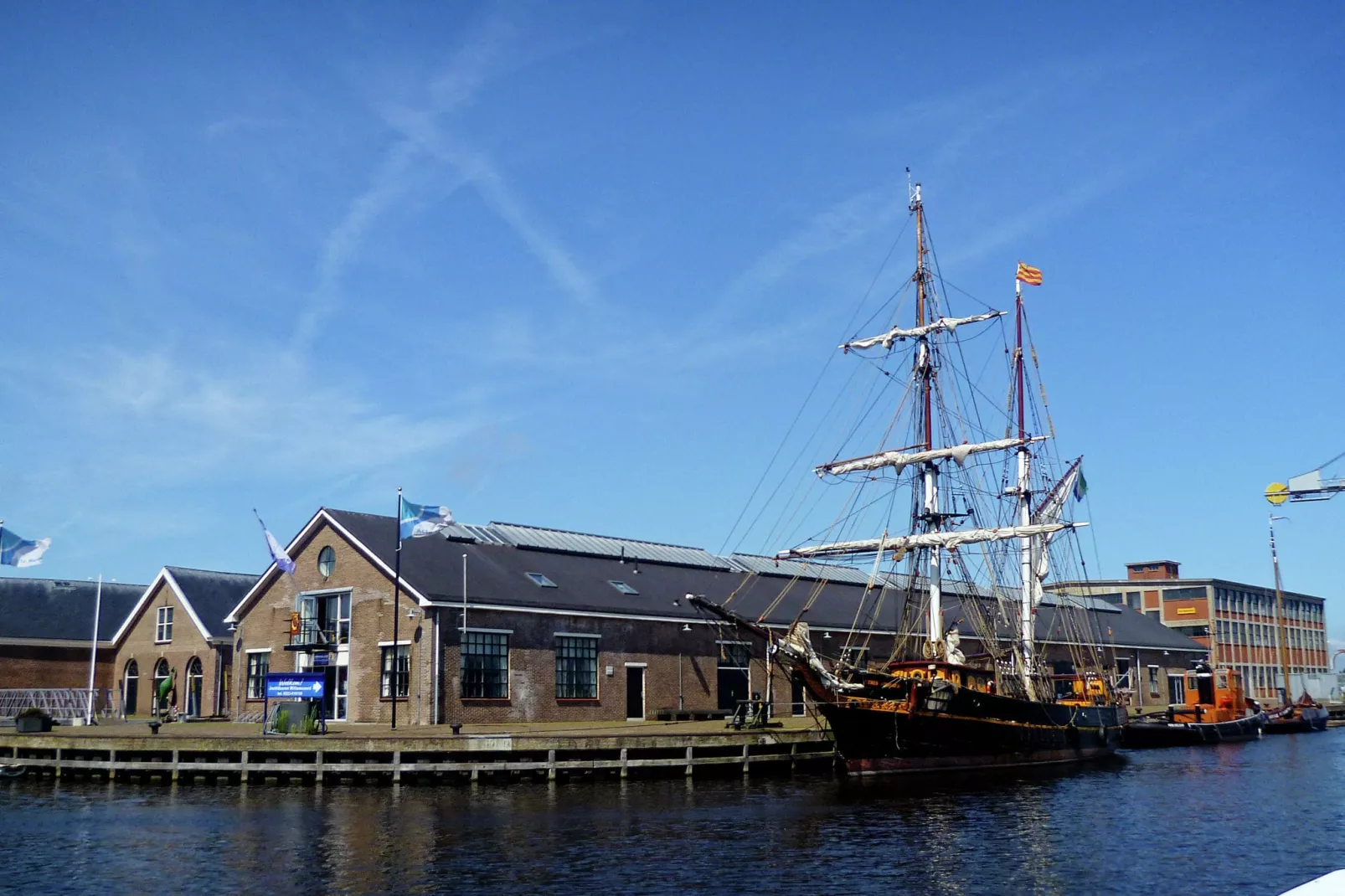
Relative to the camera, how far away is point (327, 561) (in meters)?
51.1

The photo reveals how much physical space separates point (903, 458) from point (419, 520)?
2349 cm

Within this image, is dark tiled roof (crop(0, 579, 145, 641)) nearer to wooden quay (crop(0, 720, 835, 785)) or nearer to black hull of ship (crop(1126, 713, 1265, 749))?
wooden quay (crop(0, 720, 835, 785))

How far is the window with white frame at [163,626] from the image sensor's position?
6281cm

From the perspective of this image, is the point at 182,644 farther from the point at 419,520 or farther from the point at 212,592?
the point at 419,520

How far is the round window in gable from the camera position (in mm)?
50812

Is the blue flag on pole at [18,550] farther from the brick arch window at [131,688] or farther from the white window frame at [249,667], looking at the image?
the brick arch window at [131,688]

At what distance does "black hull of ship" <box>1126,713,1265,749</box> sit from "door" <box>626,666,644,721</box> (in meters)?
26.6

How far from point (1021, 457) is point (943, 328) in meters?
15.0

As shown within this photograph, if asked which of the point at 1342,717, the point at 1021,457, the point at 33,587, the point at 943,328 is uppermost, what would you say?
→ the point at 943,328

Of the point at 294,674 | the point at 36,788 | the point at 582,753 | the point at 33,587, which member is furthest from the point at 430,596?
the point at 33,587

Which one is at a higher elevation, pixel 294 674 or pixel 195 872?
pixel 294 674

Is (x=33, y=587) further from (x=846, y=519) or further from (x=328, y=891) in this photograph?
(x=328, y=891)

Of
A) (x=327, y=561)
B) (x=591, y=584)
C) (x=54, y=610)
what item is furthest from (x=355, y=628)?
(x=54, y=610)

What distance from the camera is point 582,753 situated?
38.4m
